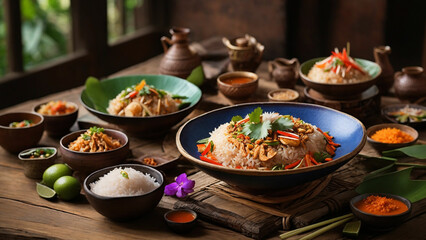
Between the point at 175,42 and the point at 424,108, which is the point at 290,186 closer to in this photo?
the point at 424,108

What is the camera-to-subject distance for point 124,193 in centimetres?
235

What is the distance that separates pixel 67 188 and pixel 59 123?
2.52 ft

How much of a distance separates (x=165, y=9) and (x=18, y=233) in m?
3.86

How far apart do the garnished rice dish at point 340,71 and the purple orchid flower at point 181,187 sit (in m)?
1.21

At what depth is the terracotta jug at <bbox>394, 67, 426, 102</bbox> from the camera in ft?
11.6

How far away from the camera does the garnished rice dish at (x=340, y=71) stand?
3350 mm

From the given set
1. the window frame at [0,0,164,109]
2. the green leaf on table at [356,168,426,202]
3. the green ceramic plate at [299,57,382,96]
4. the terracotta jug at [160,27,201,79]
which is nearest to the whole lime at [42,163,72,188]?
the terracotta jug at [160,27,201,79]

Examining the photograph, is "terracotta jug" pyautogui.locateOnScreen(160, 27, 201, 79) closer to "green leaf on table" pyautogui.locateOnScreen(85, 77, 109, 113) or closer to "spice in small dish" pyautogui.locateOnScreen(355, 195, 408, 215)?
"green leaf on table" pyautogui.locateOnScreen(85, 77, 109, 113)

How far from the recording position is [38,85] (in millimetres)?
4879

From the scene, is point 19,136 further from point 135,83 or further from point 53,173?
point 135,83

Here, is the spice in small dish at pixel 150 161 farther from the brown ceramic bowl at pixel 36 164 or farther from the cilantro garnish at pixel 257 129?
the cilantro garnish at pixel 257 129

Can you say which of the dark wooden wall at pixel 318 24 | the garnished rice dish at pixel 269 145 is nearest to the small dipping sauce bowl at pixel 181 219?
the garnished rice dish at pixel 269 145

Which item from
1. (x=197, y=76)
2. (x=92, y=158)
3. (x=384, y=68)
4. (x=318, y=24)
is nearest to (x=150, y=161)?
(x=92, y=158)

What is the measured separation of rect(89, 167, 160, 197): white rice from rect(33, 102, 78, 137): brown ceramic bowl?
918 mm
